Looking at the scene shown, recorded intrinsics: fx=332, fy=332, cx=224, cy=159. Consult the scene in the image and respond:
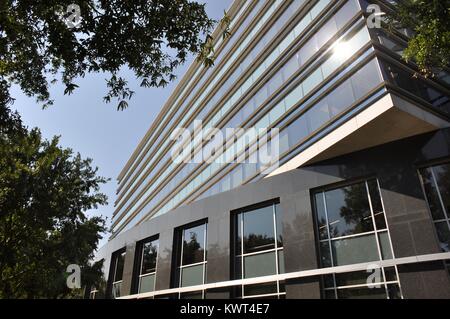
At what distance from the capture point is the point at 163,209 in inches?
1249

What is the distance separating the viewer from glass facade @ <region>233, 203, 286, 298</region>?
13.7 m

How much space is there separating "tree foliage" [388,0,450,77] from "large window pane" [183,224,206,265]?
12.3 meters

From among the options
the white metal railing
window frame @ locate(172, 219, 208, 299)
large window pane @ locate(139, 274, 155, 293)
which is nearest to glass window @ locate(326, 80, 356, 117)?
the white metal railing

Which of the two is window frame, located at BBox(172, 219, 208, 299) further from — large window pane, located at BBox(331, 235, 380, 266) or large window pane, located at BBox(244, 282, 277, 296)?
large window pane, located at BBox(331, 235, 380, 266)

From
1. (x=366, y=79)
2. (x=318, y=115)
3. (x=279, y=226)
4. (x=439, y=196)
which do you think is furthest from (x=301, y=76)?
(x=439, y=196)

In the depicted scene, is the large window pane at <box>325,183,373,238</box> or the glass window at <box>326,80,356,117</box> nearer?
the large window pane at <box>325,183,373,238</box>

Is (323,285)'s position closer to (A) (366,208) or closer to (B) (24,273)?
(A) (366,208)

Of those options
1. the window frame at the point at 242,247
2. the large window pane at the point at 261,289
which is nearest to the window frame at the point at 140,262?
the window frame at the point at 242,247

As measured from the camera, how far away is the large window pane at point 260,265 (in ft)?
45.5

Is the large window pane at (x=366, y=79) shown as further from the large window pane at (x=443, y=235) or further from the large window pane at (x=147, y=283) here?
the large window pane at (x=147, y=283)

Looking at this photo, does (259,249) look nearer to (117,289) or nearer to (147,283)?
(147,283)

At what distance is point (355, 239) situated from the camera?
12.0 meters

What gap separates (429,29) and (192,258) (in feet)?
46.4

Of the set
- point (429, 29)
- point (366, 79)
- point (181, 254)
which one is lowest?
point (181, 254)
